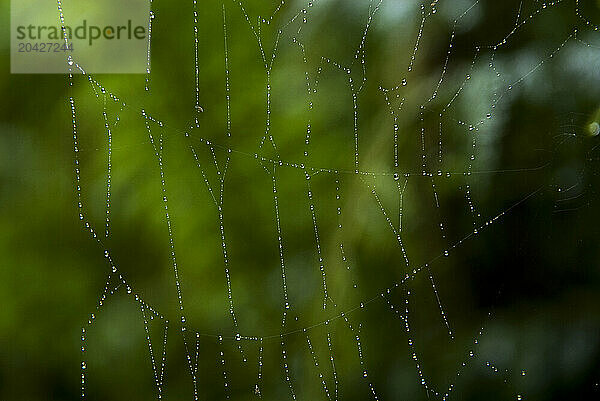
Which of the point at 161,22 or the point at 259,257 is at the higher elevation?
the point at 161,22

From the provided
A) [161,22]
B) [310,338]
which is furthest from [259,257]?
[161,22]

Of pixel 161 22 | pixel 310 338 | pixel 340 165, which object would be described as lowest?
pixel 310 338

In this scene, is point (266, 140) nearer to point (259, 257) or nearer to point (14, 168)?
point (259, 257)

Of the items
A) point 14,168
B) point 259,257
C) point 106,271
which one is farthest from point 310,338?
point 14,168

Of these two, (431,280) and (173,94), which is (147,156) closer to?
(173,94)
